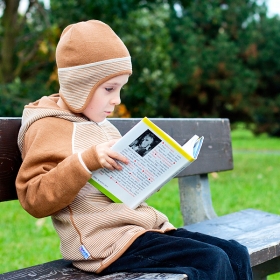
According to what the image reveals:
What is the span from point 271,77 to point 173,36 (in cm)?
554

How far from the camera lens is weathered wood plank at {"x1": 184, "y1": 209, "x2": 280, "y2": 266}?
2252 millimetres

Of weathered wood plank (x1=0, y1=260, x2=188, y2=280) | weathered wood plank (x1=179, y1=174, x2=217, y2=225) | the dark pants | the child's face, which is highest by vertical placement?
the child's face

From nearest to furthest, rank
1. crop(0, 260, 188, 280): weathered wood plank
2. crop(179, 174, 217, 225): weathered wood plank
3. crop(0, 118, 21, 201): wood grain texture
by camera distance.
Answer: crop(0, 260, 188, 280): weathered wood plank, crop(0, 118, 21, 201): wood grain texture, crop(179, 174, 217, 225): weathered wood plank

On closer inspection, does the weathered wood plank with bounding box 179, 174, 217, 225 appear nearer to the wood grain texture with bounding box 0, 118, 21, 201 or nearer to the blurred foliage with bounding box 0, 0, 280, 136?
the wood grain texture with bounding box 0, 118, 21, 201

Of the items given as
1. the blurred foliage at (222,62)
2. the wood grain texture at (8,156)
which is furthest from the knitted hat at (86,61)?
the blurred foliage at (222,62)

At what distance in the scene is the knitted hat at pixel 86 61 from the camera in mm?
1945

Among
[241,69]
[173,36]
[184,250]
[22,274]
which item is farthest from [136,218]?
[241,69]

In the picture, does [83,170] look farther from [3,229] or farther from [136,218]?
[3,229]

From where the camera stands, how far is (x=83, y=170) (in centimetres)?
179

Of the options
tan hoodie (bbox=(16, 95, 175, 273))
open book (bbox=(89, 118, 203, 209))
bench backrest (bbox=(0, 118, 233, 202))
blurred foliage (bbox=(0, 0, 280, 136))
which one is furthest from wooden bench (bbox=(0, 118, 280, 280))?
blurred foliage (bbox=(0, 0, 280, 136))

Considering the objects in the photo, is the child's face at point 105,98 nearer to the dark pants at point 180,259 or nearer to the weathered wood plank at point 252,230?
the dark pants at point 180,259

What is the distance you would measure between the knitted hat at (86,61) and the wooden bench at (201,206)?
14.2 inches

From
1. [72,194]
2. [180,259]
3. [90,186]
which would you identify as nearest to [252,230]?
[180,259]

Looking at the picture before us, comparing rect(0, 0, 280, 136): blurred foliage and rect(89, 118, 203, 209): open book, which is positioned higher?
rect(89, 118, 203, 209): open book
